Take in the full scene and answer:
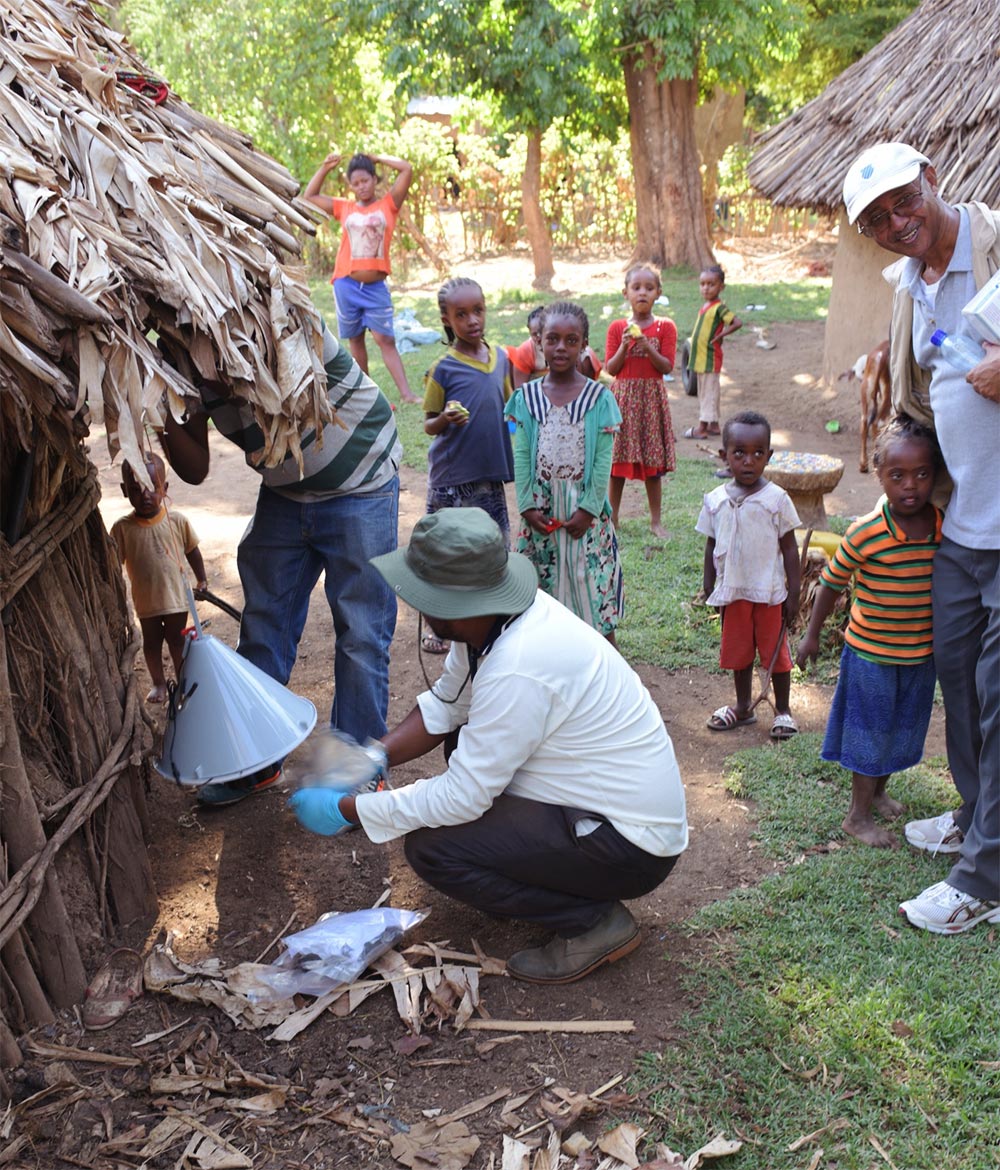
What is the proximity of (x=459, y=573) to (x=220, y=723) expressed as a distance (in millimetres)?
1044

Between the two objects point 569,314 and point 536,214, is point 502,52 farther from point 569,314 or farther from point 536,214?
point 569,314

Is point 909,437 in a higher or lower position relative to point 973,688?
higher

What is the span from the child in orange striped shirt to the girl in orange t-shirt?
6474 millimetres

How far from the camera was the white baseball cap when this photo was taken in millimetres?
2734

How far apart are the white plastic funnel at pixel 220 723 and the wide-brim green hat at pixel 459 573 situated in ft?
2.71

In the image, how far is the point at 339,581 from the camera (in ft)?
11.7

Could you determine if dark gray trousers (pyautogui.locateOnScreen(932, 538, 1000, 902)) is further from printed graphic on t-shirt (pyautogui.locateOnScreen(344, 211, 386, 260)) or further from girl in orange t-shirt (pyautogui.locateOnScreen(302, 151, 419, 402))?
printed graphic on t-shirt (pyautogui.locateOnScreen(344, 211, 386, 260))

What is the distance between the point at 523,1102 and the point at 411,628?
10.5ft

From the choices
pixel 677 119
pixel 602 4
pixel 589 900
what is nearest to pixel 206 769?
pixel 589 900

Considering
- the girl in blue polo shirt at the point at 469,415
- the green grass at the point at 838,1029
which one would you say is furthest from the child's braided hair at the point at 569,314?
the green grass at the point at 838,1029

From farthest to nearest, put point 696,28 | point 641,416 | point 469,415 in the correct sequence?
point 696,28 → point 641,416 → point 469,415

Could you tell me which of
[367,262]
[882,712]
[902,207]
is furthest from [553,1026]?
[367,262]

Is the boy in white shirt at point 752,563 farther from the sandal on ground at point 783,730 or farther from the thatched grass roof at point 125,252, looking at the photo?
the thatched grass roof at point 125,252

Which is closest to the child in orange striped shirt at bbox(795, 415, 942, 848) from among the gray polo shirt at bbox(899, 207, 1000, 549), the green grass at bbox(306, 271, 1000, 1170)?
the gray polo shirt at bbox(899, 207, 1000, 549)
